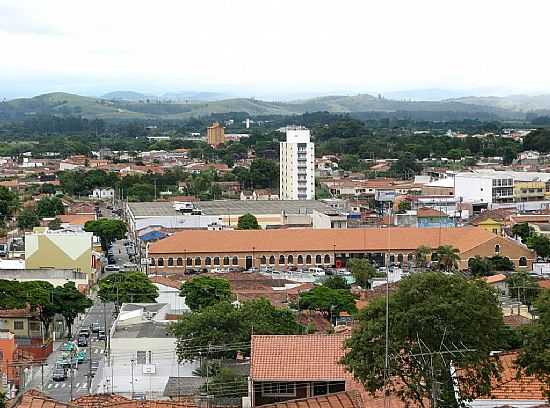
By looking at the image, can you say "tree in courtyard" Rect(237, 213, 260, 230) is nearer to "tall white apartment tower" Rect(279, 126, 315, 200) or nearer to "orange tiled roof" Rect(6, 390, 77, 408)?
"tall white apartment tower" Rect(279, 126, 315, 200)

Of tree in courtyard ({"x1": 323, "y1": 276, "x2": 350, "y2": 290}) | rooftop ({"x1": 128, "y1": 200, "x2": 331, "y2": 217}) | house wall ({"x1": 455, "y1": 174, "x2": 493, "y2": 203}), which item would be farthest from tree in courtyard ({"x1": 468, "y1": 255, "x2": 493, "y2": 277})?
house wall ({"x1": 455, "y1": 174, "x2": 493, "y2": 203})

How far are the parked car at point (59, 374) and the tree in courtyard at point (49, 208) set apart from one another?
22.3 meters

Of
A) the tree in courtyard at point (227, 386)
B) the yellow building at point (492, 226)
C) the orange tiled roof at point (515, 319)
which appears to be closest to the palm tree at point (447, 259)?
the yellow building at point (492, 226)

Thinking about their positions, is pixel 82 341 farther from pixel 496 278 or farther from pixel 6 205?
pixel 6 205

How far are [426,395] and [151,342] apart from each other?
7.19 meters

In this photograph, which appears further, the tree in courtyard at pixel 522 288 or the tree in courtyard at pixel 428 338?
the tree in courtyard at pixel 522 288

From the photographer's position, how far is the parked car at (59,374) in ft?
55.8

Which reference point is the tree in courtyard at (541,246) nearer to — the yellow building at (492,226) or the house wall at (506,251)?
the house wall at (506,251)

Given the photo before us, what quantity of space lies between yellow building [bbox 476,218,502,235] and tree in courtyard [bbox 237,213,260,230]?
7.03 m

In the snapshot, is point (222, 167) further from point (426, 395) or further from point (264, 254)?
point (426, 395)

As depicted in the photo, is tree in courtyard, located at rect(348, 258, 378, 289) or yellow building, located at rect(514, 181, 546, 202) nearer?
tree in courtyard, located at rect(348, 258, 378, 289)

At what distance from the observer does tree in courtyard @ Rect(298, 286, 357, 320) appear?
65.3 feet

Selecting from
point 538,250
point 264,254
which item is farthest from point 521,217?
point 264,254

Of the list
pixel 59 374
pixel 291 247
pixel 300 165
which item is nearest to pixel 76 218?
pixel 291 247
